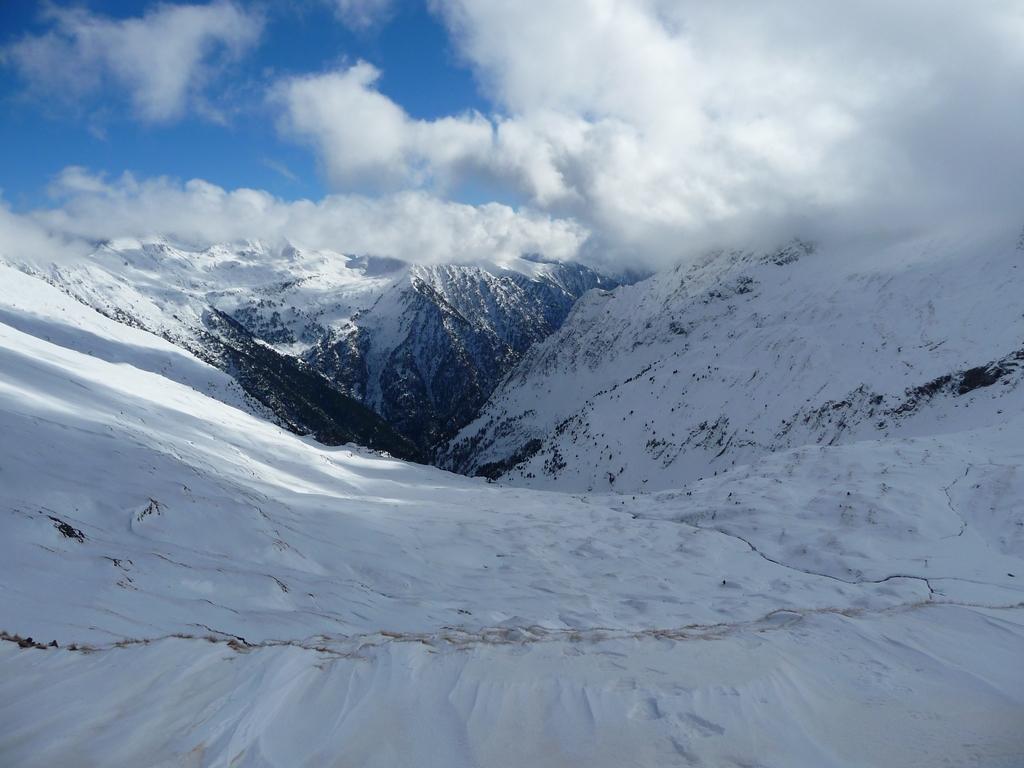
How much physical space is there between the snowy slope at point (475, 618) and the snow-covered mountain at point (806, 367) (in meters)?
30.6

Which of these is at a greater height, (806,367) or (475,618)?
(806,367)

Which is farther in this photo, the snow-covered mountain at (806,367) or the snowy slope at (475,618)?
the snow-covered mountain at (806,367)

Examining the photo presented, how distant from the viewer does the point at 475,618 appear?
33.9ft

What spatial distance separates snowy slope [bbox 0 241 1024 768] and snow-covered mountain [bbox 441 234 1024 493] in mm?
30560

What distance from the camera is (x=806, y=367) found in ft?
255

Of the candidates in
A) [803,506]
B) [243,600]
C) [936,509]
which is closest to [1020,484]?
[936,509]

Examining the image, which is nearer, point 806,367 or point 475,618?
point 475,618

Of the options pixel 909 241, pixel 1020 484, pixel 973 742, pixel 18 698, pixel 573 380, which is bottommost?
pixel 18 698

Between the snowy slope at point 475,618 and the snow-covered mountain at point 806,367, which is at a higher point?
the snow-covered mountain at point 806,367

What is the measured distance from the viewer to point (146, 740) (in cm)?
410

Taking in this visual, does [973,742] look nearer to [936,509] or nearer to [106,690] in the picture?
[106,690]

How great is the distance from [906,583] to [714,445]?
63556 mm

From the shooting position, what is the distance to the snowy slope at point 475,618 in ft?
14.7

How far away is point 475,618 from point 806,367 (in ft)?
265
